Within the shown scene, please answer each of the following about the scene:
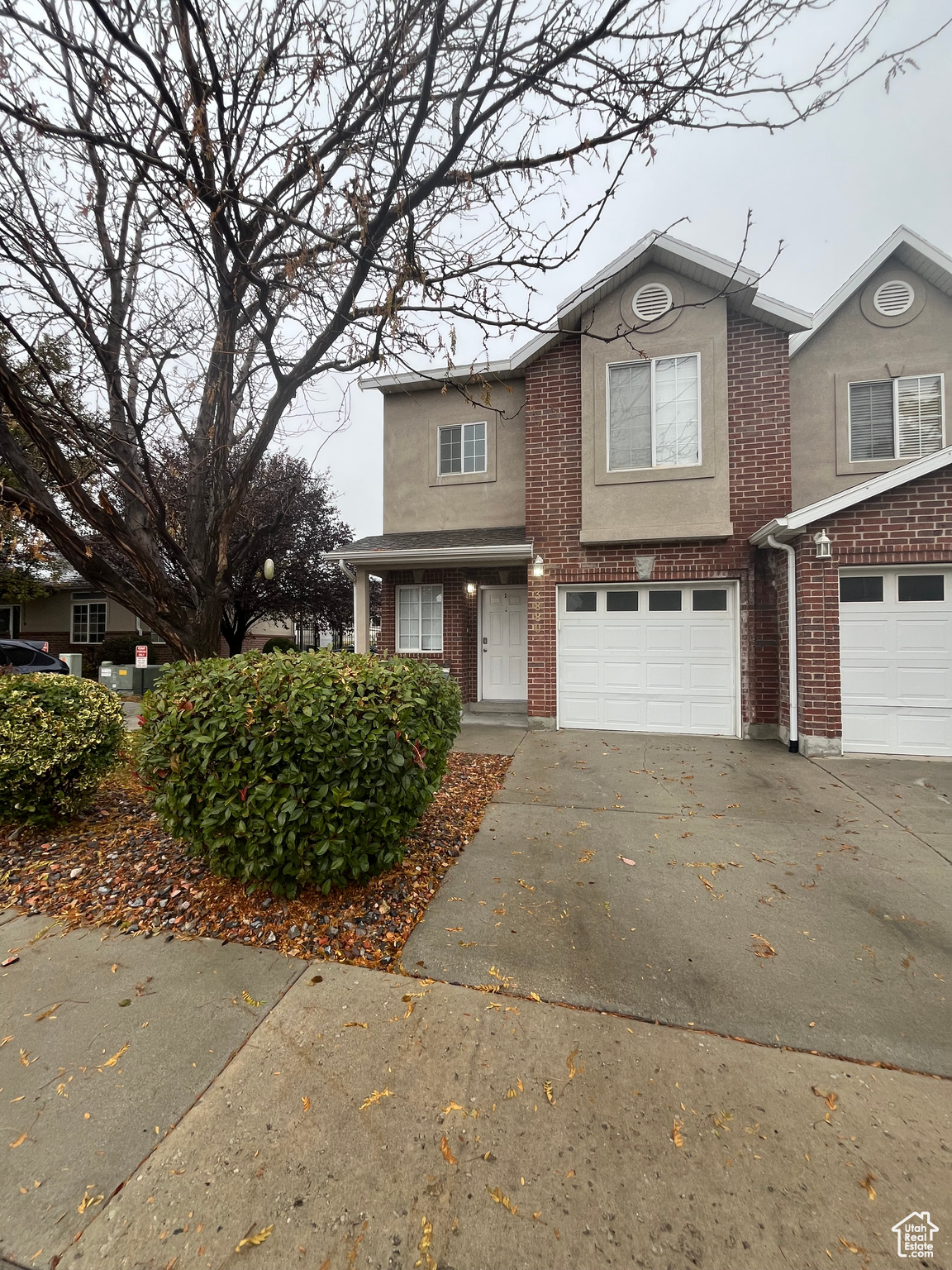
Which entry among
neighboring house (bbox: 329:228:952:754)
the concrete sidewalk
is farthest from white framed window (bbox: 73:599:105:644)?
the concrete sidewalk

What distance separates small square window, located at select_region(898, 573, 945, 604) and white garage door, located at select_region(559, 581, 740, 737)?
1.96 metres

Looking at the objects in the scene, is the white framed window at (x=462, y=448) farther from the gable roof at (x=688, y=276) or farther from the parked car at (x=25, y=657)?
the parked car at (x=25, y=657)

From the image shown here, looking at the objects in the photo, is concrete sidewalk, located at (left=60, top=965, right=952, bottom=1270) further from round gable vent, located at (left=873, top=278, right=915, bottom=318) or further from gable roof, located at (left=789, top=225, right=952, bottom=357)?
round gable vent, located at (left=873, top=278, right=915, bottom=318)

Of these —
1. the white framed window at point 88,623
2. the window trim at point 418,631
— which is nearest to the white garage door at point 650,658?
the window trim at point 418,631

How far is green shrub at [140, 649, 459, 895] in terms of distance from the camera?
2.79 meters

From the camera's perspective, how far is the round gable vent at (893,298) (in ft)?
26.6

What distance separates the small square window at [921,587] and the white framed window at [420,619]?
707 centimetres

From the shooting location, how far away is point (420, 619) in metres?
10.3

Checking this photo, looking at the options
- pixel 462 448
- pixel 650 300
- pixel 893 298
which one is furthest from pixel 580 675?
pixel 893 298

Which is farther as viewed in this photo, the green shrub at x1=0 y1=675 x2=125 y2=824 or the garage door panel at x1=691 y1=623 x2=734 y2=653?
the garage door panel at x1=691 y1=623 x2=734 y2=653

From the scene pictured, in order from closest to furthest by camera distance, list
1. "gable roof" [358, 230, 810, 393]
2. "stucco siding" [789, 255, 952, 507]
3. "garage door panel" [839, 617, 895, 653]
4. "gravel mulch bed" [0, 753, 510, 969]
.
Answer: "gravel mulch bed" [0, 753, 510, 969], "garage door panel" [839, 617, 895, 653], "gable roof" [358, 230, 810, 393], "stucco siding" [789, 255, 952, 507]

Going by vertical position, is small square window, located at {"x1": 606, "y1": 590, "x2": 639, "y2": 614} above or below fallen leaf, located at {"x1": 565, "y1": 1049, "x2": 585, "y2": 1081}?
above

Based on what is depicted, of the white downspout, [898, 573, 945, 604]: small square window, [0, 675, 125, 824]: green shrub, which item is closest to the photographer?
[0, 675, 125, 824]: green shrub

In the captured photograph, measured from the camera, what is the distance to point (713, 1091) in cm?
187
